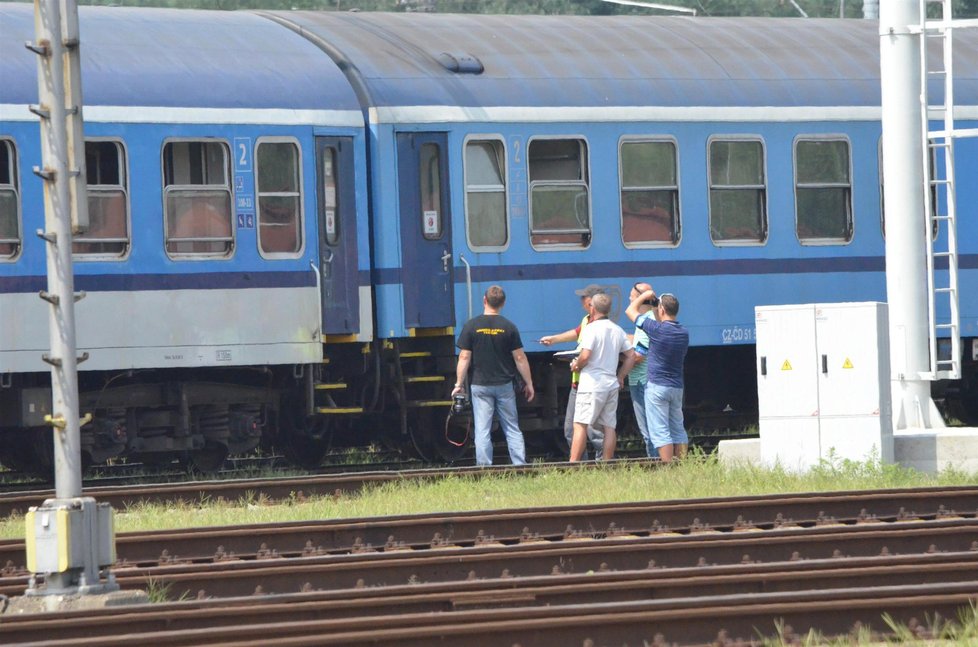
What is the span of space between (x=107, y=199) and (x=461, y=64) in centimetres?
370

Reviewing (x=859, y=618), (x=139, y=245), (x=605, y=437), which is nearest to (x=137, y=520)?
(x=139, y=245)

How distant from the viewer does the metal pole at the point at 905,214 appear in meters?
14.3

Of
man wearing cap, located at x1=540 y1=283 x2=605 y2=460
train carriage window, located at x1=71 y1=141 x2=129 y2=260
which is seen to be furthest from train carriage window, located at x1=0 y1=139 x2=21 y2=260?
man wearing cap, located at x1=540 y1=283 x2=605 y2=460

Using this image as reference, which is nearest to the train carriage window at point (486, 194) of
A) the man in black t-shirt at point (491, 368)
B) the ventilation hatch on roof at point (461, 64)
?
the ventilation hatch on roof at point (461, 64)

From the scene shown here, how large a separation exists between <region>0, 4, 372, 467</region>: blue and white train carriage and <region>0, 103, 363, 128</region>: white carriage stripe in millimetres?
16

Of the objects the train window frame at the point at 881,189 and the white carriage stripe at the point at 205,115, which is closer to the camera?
the white carriage stripe at the point at 205,115

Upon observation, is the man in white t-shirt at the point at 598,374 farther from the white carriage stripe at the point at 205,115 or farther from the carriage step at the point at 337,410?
the white carriage stripe at the point at 205,115

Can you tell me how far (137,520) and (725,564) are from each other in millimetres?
4439

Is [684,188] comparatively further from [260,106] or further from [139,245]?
[139,245]

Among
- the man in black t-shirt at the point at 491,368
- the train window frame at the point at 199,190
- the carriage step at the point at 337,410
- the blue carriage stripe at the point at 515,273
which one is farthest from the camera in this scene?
the carriage step at the point at 337,410

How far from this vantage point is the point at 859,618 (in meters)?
7.20

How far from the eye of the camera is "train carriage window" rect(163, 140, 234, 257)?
47.8 feet

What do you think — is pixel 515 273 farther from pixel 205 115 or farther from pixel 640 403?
pixel 205 115

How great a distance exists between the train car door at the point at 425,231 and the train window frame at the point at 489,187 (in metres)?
0.18
